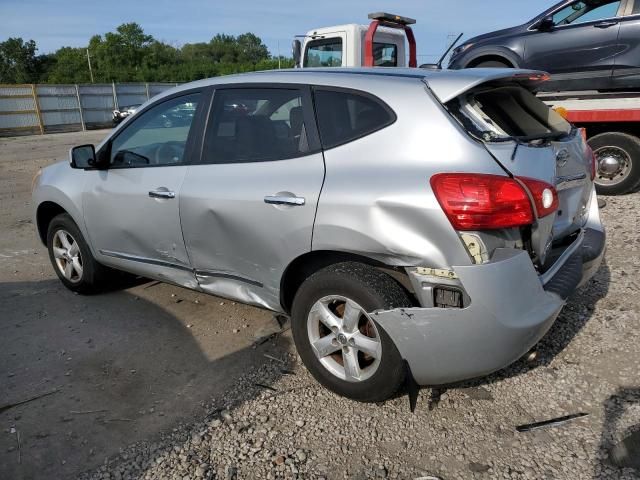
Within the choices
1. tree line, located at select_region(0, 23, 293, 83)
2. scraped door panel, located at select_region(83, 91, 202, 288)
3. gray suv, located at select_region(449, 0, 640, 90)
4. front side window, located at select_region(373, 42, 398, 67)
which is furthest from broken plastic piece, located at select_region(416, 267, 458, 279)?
tree line, located at select_region(0, 23, 293, 83)

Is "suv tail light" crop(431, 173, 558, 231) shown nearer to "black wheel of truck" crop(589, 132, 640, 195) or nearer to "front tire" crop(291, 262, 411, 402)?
"front tire" crop(291, 262, 411, 402)

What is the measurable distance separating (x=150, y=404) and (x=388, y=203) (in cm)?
176

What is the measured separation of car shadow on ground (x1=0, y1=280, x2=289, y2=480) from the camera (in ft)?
8.75

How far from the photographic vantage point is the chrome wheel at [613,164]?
683 cm

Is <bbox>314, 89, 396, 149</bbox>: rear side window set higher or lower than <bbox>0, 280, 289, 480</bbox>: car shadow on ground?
higher

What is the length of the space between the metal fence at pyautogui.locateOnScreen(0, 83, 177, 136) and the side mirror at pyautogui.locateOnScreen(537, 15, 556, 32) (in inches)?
711

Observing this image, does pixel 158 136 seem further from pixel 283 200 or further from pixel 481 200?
pixel 481 200

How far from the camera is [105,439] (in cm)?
269

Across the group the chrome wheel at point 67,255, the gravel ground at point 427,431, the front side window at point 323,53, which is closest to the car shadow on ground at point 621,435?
the gravel ground at point 427,431

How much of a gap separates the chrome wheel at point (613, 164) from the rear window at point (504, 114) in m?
4.19

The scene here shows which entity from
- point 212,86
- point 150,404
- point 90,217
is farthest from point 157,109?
point 150,404

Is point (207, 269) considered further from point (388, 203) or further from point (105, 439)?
point (388, 203)

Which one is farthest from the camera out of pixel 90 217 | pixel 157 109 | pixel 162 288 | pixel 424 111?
pixel 162 288

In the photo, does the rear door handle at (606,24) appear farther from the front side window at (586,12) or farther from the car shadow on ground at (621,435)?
the car shadow on ground at (621,435)
